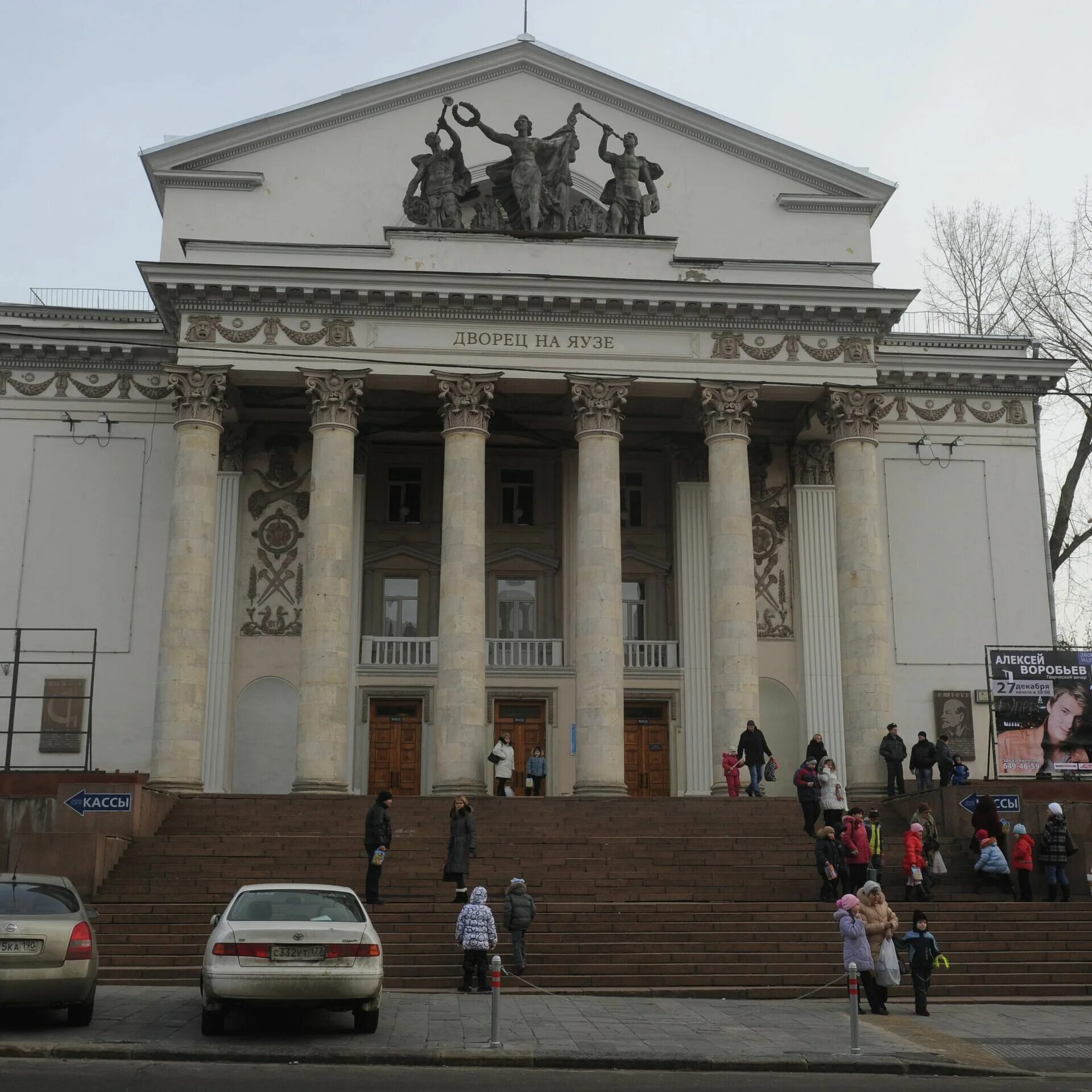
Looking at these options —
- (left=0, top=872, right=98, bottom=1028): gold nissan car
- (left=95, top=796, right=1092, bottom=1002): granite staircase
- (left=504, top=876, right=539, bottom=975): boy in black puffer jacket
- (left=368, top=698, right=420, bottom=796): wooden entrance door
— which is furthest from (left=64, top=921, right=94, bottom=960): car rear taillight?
(left=368, top=698, right=420, bottom=796): wooden entrance door

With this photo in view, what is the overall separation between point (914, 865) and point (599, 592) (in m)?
10.8

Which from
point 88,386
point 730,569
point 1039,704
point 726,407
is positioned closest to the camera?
point 1039,704

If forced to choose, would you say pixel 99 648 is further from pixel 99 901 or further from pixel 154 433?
pixel 99 901

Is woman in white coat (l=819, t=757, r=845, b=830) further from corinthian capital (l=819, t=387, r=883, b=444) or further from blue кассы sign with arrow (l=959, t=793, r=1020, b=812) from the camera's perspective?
corinthian capital (l=819, t=387, r=883, b=444)

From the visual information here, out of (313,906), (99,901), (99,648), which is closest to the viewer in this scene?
(313,906)

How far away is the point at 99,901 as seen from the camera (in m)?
21.6

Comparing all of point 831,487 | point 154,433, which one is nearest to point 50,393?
point 154,433

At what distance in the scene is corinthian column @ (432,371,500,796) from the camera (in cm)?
3016

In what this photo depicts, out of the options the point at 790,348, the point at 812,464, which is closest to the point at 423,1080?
the point at 790,348

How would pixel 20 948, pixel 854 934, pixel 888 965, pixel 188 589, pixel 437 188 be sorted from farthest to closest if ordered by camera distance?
pixel 437 188
pixel 188 589
pixel 888 965
pixel 854 934
pixel 20 948

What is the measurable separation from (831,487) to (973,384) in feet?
15.6

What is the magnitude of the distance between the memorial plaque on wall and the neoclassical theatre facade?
15 cm

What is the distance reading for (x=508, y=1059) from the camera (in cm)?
1338

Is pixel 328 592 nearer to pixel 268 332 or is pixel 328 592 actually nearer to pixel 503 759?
pixel 503 759
